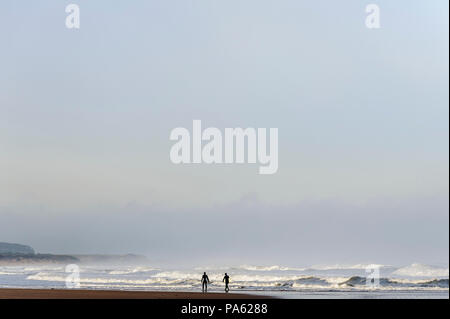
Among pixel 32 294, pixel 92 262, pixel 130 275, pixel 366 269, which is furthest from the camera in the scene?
pixel 92 262

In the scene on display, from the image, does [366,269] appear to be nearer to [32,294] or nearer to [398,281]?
[398,281]

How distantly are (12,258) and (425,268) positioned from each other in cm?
7142

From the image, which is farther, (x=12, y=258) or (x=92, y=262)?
(x=92, y=262)
